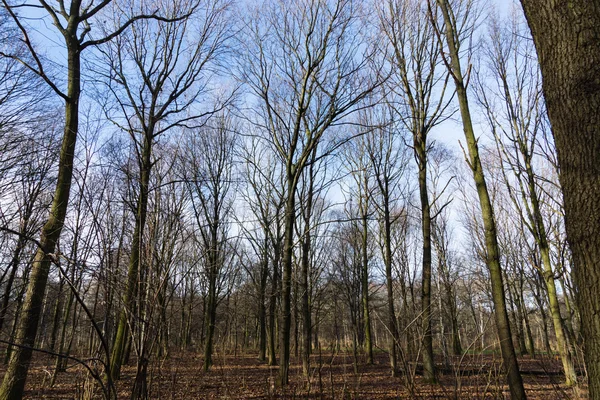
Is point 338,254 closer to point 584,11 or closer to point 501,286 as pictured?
point 501,286

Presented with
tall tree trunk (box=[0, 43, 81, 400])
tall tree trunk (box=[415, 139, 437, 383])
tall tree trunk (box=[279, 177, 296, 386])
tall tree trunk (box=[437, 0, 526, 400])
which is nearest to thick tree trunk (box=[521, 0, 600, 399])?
tall tree trunk (box=[437, 0, 526, 400])

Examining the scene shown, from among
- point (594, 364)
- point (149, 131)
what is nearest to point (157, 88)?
point (149, 131)

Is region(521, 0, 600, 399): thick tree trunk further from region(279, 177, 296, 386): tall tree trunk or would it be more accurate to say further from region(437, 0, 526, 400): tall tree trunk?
region(279, 177, 296, 386): tall tree trunk

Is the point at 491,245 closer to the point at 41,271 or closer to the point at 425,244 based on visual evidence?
the point at 425,244

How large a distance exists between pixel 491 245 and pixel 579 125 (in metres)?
3.12

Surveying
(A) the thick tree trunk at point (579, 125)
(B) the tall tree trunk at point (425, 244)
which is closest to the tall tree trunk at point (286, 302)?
(B) the tall tree trunk at point (425, 244)

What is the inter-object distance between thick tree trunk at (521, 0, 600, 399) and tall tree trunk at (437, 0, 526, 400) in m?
Answer: 2.90

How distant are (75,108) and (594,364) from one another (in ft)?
23.4

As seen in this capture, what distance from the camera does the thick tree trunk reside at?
184cm

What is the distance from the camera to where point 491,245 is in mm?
4750

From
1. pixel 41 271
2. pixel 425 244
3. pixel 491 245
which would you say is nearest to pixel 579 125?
pixel 491 245

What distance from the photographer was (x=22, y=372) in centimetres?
489

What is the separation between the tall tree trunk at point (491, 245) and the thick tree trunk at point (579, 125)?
2896 mm

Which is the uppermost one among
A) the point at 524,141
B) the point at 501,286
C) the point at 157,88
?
the point at 157,88
